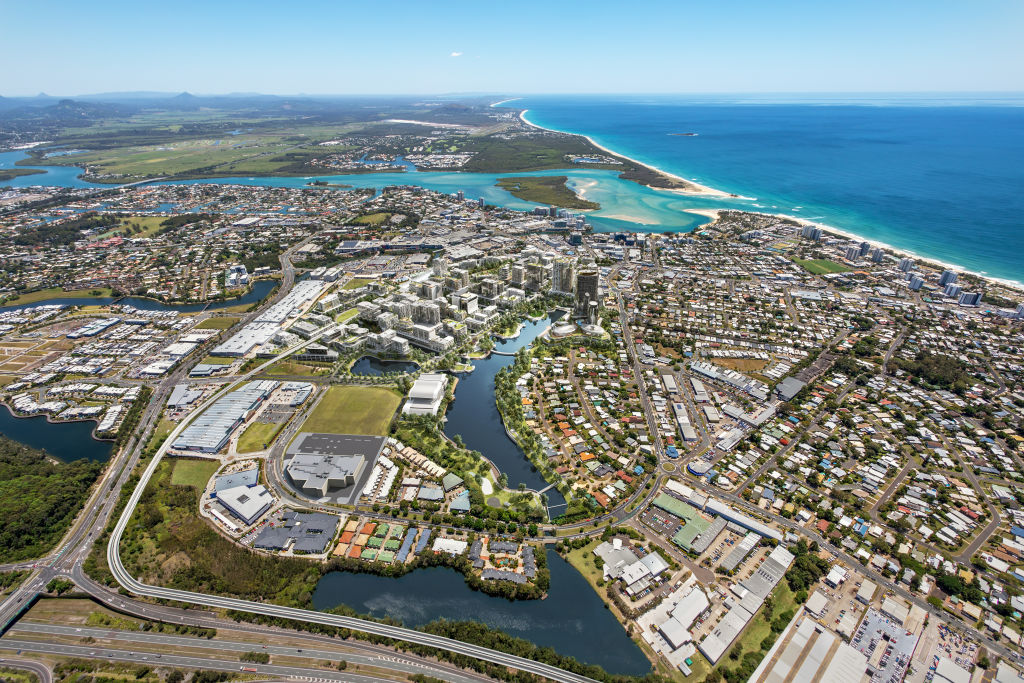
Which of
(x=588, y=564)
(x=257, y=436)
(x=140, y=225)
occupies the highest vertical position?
(x=140, y=225)

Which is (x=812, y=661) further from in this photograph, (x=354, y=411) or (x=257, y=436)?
(x=257, y=436)

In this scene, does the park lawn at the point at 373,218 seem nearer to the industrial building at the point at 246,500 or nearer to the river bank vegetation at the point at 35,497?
the river bank vegetation at the point at 35,497

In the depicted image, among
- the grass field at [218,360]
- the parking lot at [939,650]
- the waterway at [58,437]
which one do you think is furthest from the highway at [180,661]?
the grass field at [218,360]

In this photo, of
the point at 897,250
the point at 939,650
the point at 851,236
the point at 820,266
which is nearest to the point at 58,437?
the point at 939,650

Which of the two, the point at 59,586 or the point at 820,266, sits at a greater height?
the point at 820,266

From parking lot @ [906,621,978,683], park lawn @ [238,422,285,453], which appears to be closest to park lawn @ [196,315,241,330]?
park lawn @ [238,422,285,453]

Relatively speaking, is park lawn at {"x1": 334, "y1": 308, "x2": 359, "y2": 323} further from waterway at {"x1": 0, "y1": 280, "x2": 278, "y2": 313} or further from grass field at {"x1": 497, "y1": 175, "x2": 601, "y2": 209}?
grass field at {"x1": 497, "y1": 175, "x2": 601, "y2": 209}

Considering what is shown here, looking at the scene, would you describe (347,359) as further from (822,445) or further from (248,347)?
(822,445)
